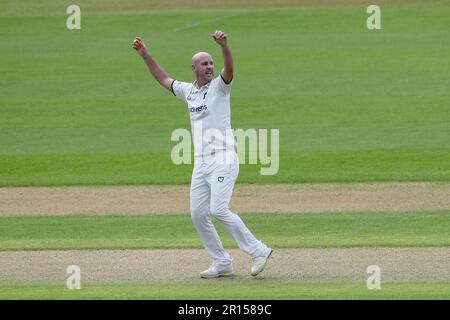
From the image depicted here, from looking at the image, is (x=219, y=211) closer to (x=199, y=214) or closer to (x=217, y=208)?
(x=217, y=208)

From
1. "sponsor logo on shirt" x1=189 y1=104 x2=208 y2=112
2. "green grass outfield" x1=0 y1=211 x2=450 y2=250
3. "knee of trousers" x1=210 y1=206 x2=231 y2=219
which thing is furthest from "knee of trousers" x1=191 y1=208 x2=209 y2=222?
"green grass outfield" x1=0 y1=211 x2=450 y2=250

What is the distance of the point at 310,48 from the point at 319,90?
3729 mm

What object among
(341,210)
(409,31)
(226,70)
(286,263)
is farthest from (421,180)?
(409,31)

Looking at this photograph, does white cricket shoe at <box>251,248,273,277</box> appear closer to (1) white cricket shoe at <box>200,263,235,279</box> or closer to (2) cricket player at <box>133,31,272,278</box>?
(2) cricket player at <box>133,31,272,278</box>

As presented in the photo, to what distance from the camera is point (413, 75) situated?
26969 mm

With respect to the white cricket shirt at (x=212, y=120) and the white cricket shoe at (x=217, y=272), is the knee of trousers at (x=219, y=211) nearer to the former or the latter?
the white cricket shirt at (x=212, y=120)

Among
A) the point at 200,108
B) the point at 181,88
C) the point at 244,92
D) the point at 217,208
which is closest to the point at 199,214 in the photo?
the point at 217,208

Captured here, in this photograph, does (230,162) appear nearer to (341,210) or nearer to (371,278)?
(371,278)

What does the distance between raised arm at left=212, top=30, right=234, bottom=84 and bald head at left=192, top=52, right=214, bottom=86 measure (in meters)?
0.27

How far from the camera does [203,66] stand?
1208 centimetres

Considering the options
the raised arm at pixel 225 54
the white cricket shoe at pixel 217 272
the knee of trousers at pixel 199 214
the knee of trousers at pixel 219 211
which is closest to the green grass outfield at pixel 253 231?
the white cricket shoe at pixel 217 272

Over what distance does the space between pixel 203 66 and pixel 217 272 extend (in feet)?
7.04

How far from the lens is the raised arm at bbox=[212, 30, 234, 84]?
11609 mm

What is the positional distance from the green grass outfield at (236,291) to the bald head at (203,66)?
2092 mm
